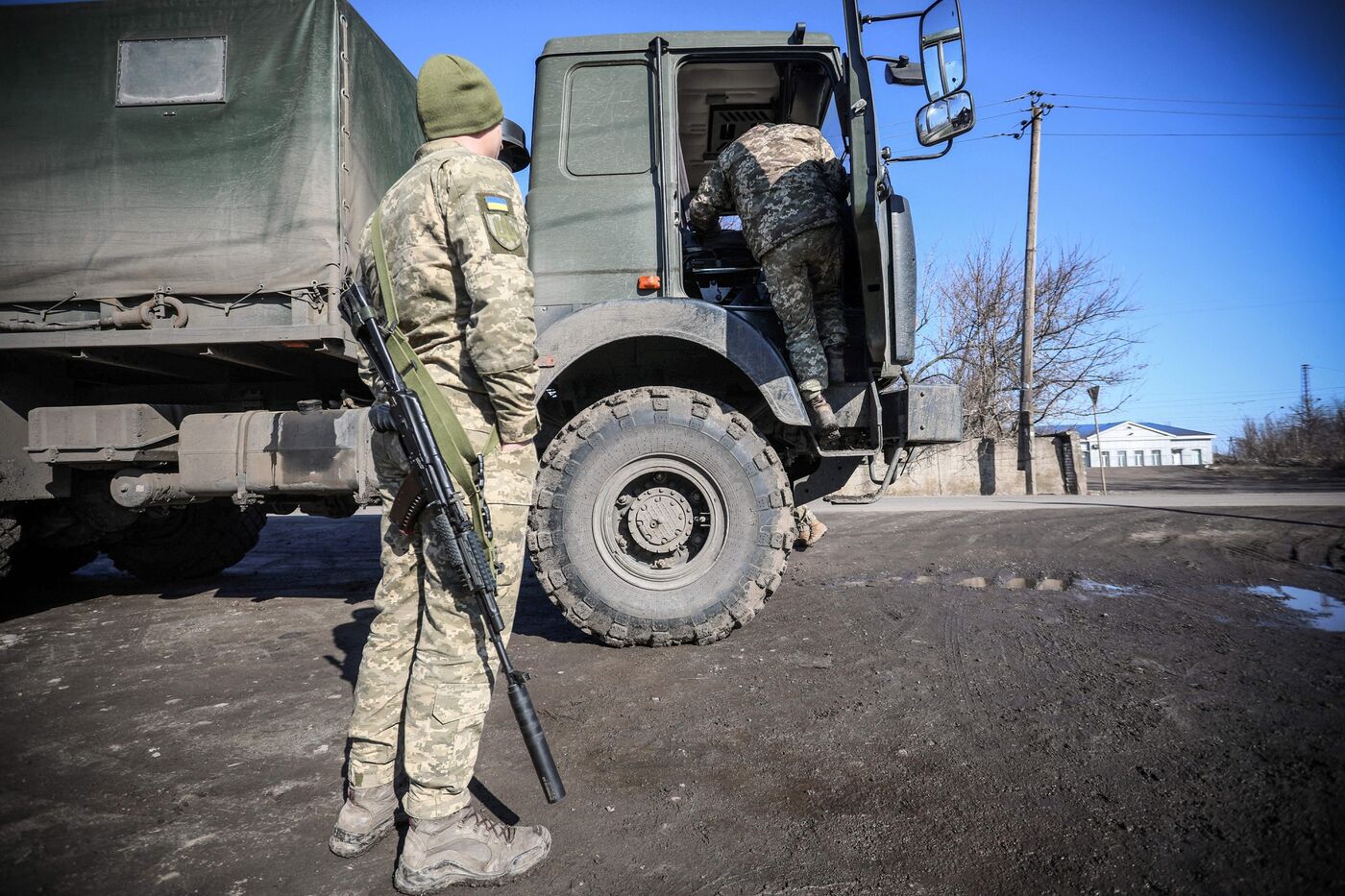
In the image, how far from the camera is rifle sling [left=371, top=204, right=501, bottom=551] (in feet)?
5.83

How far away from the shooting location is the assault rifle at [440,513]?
1684 mm

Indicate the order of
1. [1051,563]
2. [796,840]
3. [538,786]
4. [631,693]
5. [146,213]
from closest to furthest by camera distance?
1. [796,840]
2. [538,786]
3. [631,693]
4. [146,213]
5. [1051,563]

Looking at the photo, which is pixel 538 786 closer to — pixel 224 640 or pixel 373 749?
pixel 373 749

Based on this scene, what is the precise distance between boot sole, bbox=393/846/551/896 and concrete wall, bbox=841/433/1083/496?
13538 mm

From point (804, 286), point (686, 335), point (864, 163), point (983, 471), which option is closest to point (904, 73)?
point (864, 163)

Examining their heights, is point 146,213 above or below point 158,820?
above

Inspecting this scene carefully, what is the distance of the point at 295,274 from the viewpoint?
11.0 feet

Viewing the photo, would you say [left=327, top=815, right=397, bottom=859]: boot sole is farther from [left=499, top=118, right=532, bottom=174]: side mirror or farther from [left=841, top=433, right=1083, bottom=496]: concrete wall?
[left=841, top=433, right=1083, bottom=496]: concrete wall

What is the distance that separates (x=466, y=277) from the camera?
5.75 feet

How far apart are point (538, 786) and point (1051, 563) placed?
15.5 ft

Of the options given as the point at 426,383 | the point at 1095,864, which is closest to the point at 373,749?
the point at 426,383

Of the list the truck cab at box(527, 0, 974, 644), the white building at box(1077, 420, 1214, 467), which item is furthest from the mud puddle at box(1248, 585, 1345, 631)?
the white building at box(1077, 420, 1214, 467)

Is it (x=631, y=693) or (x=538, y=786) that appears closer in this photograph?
(x=538, y=786)

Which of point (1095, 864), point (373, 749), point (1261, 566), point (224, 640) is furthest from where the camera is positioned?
point (1261, 566)
